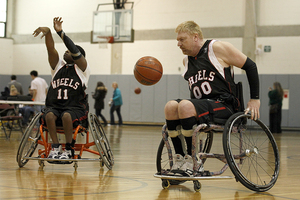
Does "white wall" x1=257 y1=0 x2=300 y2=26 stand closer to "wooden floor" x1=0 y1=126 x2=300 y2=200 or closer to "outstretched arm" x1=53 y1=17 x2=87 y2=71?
"wooden floor" x1=0 y1=126 x2=300 y2=200

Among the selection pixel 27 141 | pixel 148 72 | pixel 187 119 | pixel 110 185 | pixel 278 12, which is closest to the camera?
pixel 187 119

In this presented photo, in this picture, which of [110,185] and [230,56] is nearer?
Answer: [230,56]

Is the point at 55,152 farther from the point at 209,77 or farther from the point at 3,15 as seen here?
the point at 3,15

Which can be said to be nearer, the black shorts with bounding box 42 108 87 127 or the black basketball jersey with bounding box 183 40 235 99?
the black basketball jersey with bounding box 183 40 235 99

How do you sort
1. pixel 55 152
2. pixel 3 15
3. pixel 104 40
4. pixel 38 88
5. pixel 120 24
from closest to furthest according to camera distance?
pixel 55 152
pixel 38 88
pixel 120 24
pixel 104 40
pixel 3 15

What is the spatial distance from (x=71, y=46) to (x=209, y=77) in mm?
1494

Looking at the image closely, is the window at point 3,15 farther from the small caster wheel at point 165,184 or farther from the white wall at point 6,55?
the small caster wheel at point 165,184

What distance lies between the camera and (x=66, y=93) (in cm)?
385

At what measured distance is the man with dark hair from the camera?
Result: 3666 mm

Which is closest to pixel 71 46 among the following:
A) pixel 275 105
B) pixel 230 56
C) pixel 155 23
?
pixel 230 56

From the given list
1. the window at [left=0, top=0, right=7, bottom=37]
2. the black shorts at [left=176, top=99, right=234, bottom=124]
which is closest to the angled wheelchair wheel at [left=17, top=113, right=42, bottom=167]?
the black shorts at [left=176, top=99, right=234, bottom=124]

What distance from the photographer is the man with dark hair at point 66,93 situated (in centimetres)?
367

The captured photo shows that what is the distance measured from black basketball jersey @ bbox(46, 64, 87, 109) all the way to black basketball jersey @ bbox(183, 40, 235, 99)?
1416 millimetres

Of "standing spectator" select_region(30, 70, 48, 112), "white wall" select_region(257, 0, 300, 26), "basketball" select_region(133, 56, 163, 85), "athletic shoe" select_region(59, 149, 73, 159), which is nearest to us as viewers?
"basketball" select_region(133, 56, 163, 85)
